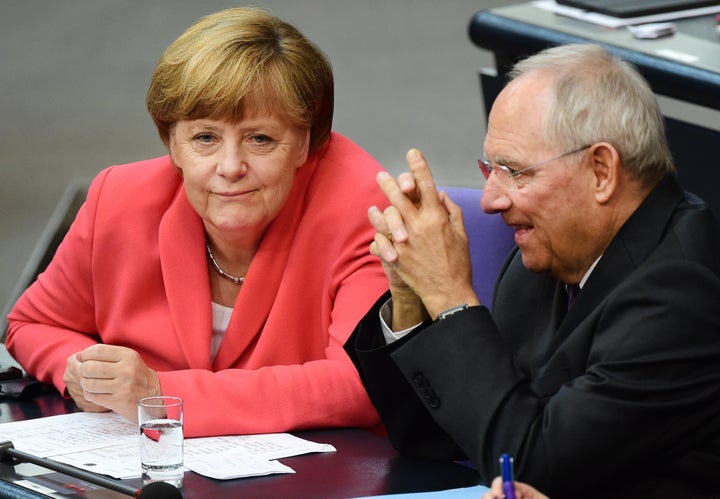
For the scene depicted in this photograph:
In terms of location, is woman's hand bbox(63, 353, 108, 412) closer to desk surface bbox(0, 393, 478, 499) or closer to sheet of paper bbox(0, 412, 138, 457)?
sheet of paper bbox(0, 412, 138, 457)

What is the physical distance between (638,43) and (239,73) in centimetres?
156

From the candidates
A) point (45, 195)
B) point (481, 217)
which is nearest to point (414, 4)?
point (45, 195)

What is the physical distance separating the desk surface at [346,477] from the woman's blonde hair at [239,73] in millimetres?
676

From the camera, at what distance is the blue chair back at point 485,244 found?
2852 millimetres

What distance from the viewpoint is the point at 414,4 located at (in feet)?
30.8

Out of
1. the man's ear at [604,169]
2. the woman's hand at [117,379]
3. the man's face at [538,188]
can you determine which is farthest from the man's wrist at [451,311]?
the woman's hand at [117,379]

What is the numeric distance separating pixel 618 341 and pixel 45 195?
5.69 meters

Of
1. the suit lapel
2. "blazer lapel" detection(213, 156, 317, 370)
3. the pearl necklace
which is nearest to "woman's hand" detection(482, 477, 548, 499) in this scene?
the suit lapel

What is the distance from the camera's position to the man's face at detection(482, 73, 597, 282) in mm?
1984

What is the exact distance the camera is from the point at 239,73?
7.92ft

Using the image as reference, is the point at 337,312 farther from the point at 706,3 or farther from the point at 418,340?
the point at 706,3

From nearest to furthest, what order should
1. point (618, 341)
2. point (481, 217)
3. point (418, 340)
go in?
point (618, 341) < point (418, 340) < point (481, 217)

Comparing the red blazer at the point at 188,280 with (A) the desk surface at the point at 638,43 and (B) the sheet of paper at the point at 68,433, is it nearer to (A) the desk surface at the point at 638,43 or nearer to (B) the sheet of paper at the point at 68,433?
(B) the sheet of paper at the point at 68,433

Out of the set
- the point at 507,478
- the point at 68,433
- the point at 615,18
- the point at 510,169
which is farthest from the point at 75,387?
the point at 615,18
